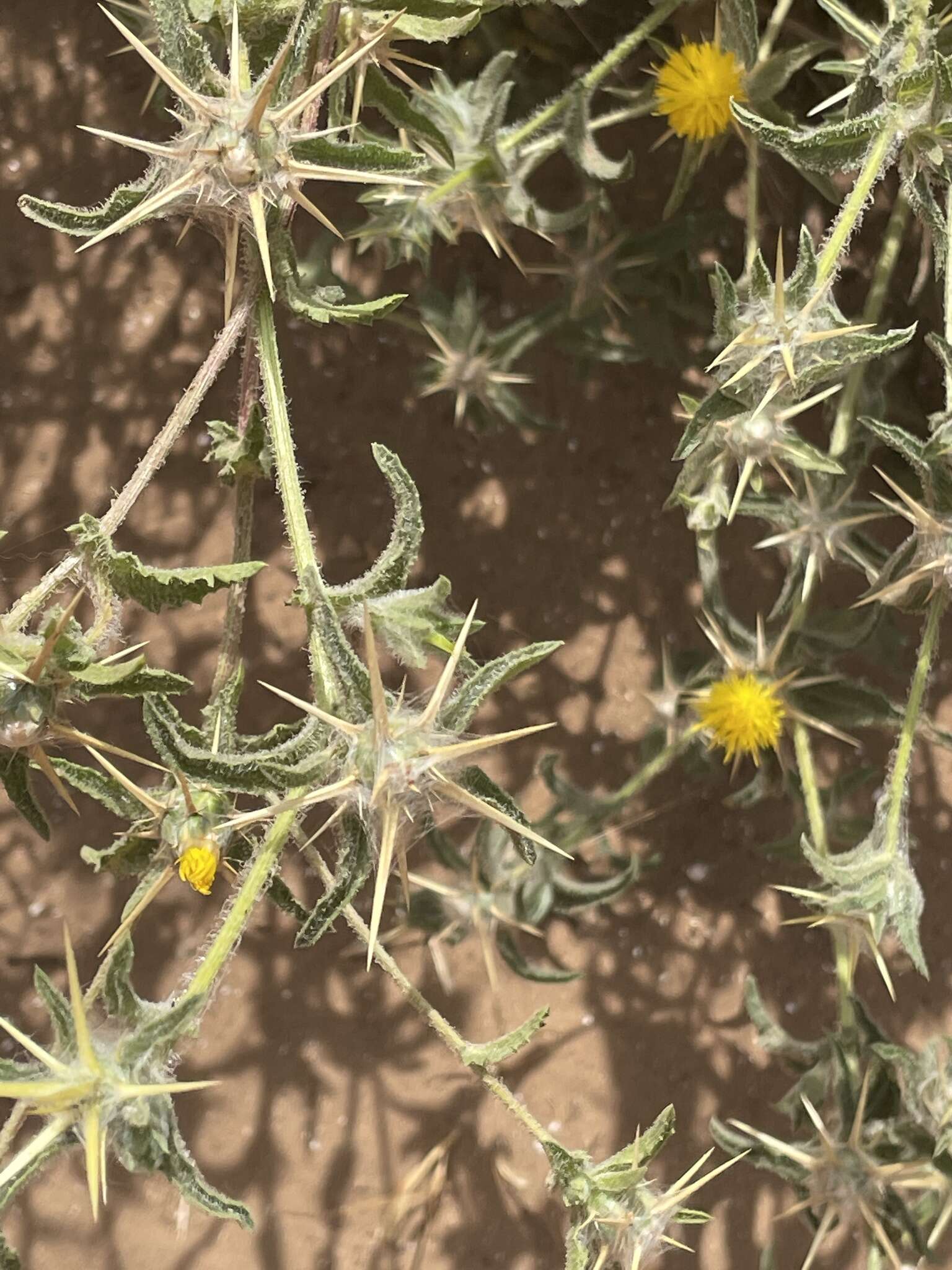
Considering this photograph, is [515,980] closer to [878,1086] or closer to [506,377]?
[878,1086]

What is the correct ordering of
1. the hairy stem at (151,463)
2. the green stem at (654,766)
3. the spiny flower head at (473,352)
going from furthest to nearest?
the spiny flower head at (473,352)
the green stem at (654,766)
the hairy stem at (151,463)

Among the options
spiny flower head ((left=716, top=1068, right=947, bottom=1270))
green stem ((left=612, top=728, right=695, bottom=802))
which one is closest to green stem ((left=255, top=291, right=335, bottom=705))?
green stem ((left=612, top=728, right=695, bottom=802))

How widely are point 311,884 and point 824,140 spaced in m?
1.38

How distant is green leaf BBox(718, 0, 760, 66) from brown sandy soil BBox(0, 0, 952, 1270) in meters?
0.52

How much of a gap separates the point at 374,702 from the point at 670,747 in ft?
2.46

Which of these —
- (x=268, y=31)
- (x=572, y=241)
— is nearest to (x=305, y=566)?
(x=268, y=31)

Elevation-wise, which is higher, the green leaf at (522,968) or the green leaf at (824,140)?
the green leaf at (824,140)

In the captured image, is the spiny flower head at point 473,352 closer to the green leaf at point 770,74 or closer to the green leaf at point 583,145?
the green leaf at point 583,145

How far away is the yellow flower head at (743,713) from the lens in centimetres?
139

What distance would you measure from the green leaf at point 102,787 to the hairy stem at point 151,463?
15 centimetres

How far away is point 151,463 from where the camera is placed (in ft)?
3.53

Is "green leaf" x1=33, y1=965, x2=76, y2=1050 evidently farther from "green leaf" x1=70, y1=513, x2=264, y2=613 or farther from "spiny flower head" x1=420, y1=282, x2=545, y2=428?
"spiny flower head" x1=420, y1=282, x2=545, y2=428

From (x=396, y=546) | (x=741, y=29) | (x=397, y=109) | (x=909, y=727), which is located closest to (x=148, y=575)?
(x=396, y=546)

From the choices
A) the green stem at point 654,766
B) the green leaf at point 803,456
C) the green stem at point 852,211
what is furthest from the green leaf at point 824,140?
the green stem at point 654,766
